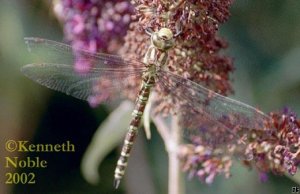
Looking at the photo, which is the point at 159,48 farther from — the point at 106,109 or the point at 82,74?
the point at 106,109

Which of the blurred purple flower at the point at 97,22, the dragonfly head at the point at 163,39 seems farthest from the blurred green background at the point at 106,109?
the dragonfly head at the point at 163,39

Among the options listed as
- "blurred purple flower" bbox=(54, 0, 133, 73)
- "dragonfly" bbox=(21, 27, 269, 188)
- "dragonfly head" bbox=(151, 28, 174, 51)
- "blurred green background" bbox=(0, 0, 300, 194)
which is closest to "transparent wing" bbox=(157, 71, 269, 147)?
"dragonfly" bbox=(21, 27, 269, 188)

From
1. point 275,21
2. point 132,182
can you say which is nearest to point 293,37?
point 275,21

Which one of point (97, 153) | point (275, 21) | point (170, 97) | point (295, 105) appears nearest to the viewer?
point (170, 97)

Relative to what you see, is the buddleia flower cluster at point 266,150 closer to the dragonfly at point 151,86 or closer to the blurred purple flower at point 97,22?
the dragonfly at point 151,86

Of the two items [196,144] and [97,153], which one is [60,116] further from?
[196,144]

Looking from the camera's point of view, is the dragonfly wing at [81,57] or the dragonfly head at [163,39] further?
the dragonfly wing at [81,57]

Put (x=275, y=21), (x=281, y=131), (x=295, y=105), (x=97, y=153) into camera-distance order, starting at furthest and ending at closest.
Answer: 1. (x=275, y=21)
2. (x=295, y=105)
3. (x=97, y=153)
4. (x=281, y=131)
